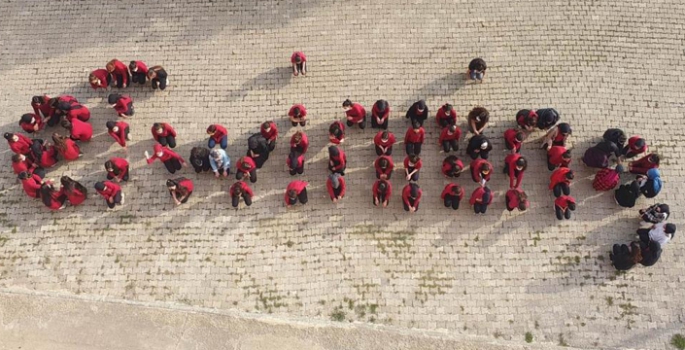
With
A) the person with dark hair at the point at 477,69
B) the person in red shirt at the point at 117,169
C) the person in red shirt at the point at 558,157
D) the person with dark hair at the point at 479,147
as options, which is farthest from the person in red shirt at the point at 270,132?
the person in red shirt at the point at 558,157

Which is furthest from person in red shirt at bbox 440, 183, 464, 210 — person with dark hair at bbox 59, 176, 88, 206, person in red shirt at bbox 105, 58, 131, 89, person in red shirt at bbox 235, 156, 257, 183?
person in red shirt at bbox 105, 58, 131, 89

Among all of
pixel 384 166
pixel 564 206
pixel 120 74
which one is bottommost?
pixel 564 206

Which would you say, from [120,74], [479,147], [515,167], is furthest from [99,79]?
[515,167]

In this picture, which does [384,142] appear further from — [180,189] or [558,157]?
[180,189]

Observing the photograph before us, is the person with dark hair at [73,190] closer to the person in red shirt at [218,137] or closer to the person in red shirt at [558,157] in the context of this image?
the person in red shirt at [218,137]

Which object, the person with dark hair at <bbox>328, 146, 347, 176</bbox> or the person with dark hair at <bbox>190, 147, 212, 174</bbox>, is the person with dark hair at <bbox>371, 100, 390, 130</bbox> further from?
the person with dark hair at <bbox>190, 147, 212, 174</bbox>

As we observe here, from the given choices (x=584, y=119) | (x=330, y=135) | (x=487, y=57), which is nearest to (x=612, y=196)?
(x=584, y=119)
